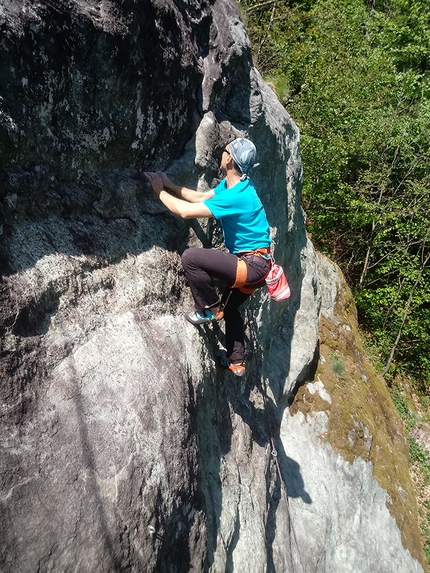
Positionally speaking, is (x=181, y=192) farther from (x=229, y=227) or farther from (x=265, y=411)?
(x=265, y=411)

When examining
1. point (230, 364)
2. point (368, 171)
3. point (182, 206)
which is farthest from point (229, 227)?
point (368, 171)

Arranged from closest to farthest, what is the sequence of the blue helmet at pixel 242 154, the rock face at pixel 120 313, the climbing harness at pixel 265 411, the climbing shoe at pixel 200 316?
the rock face at pixel 120 313 → the blue helmet at pixel 242 154 → the climbing shoe at pixel 200 316 → the climbing harness at pixel 265 411

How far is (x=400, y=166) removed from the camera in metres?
14.7

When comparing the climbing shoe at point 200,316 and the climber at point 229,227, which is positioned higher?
the climber at point 229,227

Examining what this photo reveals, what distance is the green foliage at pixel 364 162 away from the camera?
1382 cm

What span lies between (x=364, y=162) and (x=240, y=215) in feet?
39.6

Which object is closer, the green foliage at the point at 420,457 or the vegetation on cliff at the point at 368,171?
the green foliage at the point at 420,457

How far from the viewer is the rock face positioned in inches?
126

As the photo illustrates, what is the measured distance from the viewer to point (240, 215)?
14.5ft

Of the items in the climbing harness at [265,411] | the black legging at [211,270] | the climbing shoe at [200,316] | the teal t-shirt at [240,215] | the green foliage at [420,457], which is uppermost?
the teal t-shirt at [240,215]

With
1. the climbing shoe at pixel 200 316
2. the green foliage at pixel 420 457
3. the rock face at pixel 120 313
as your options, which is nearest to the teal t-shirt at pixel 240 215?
the rock face at pixel 120 313

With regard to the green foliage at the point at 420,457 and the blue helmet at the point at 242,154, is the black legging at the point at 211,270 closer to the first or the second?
the blue helmet at the point at 242,154

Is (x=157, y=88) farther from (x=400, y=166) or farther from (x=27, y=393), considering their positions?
(x=400, y=166)

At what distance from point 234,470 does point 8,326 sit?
3.16 m
